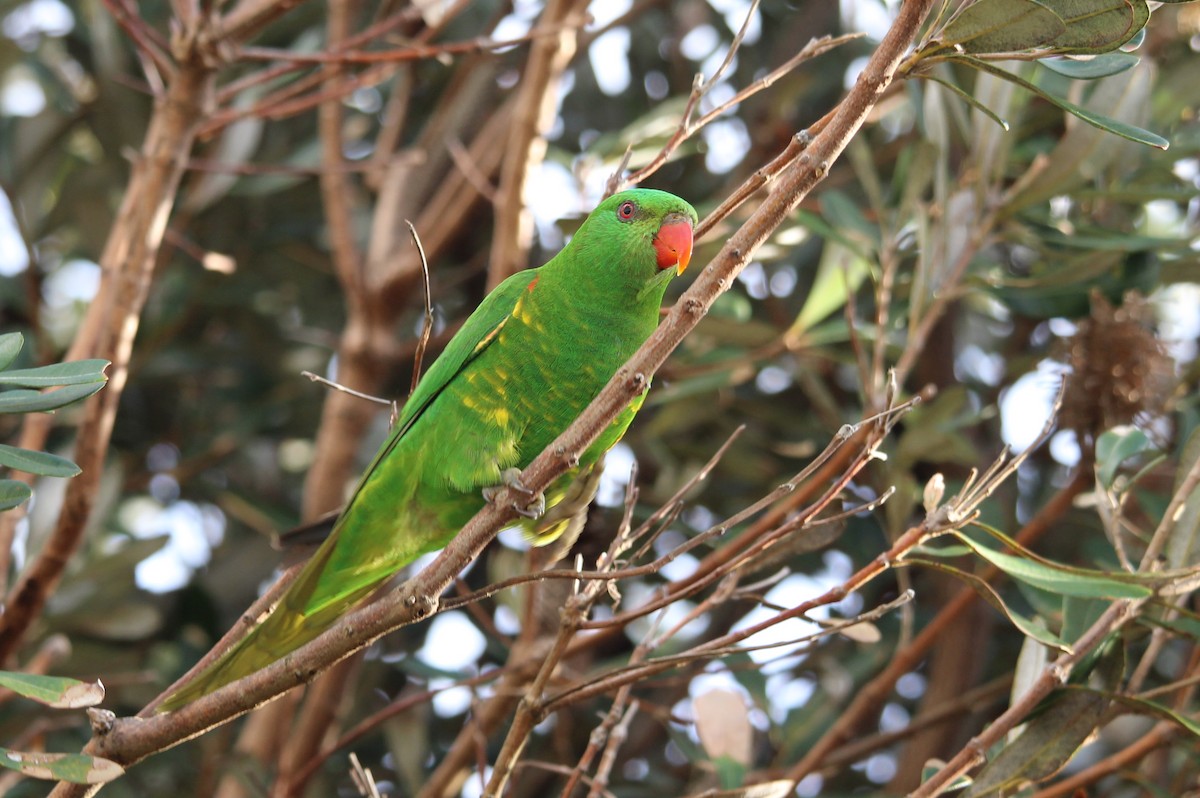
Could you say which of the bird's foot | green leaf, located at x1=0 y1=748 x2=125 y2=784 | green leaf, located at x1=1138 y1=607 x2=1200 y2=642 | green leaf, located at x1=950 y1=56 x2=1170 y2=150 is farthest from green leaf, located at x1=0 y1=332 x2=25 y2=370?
green leaf, located at x1=1138 y1=607 x2=1200 y2=642

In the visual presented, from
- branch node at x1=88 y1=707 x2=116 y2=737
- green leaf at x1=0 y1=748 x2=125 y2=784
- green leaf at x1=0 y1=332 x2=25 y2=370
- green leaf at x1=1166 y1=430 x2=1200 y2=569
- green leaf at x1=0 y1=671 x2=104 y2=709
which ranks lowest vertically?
green leaf at x1=1166 y1=430 x2=1200 y2=569

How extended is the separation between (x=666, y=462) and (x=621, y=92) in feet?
6.06

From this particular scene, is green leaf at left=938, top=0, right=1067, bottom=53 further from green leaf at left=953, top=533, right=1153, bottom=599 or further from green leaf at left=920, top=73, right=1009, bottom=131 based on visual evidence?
green leaf at left=953, top=533, right=1153, bottom=599

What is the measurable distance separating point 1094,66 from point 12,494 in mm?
1883

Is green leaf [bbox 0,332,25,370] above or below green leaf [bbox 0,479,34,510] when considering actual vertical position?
above

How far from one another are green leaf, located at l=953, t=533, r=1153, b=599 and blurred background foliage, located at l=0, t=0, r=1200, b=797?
51cm

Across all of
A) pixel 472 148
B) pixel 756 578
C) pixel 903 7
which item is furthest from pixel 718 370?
pixel 903 7

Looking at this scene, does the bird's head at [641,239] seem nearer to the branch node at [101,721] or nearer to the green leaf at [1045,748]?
the green leaf at [1045,748]

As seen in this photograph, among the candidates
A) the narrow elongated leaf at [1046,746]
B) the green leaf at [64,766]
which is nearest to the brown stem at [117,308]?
the green leaf at [64,766]

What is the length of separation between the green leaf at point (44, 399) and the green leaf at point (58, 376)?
0.02 m

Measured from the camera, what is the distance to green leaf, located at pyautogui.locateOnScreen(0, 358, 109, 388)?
5.32ft

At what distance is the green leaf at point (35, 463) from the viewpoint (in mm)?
1649

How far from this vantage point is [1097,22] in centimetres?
168

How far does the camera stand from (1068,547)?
3.76 metres
